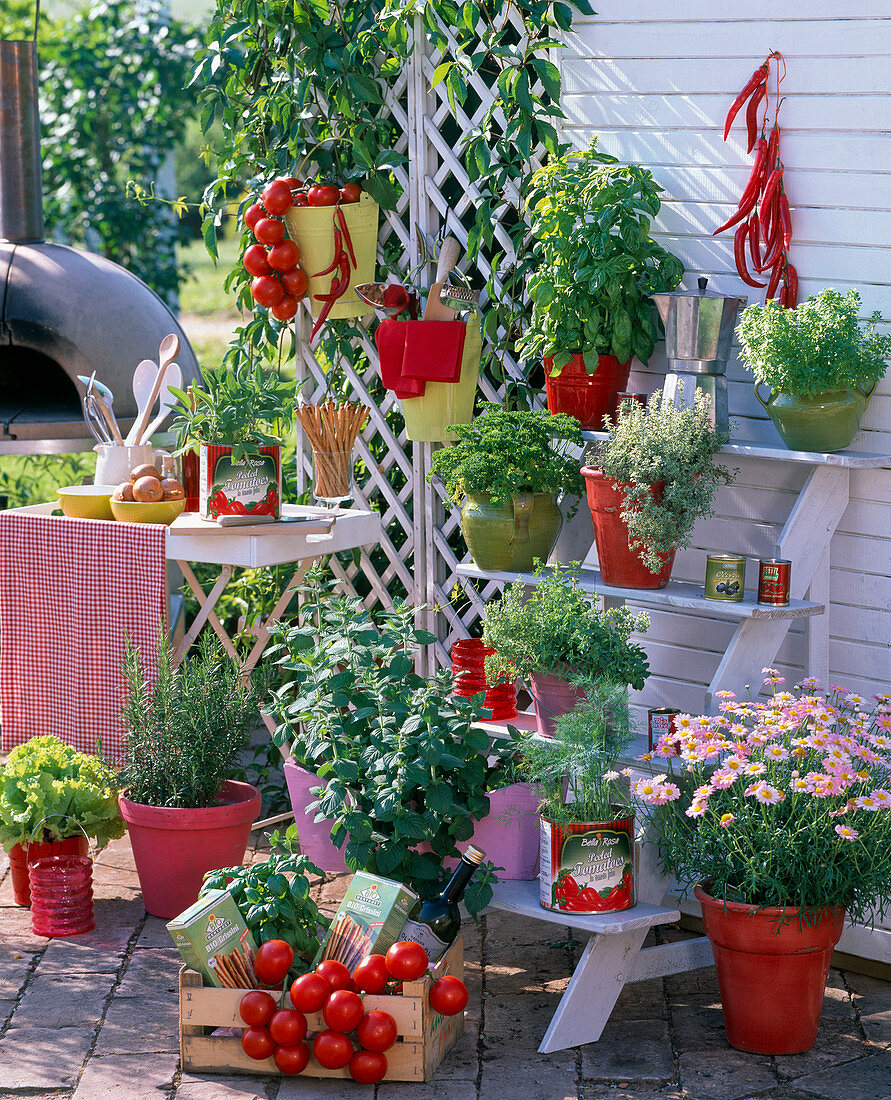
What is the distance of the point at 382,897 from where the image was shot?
106 inches

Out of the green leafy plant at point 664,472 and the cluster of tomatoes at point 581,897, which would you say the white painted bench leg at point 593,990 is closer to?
the cluster of tomatoes at point 581,897

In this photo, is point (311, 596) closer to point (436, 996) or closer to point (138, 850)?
point (138, 850)

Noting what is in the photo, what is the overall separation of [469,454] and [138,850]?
1250 millimetres

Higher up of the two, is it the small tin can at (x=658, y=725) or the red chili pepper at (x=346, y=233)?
the red chili pepper at (x=346, y=233)

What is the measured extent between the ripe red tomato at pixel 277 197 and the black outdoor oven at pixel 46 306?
3.28 feet

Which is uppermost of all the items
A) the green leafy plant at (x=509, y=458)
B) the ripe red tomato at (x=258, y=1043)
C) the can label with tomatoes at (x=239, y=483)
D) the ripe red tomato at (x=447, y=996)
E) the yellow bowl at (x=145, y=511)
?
the green leafy plant at (x=509, y=458)

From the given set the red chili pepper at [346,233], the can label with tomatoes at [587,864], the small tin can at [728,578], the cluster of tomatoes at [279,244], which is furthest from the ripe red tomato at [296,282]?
the can label with tomatoes at [587,864]

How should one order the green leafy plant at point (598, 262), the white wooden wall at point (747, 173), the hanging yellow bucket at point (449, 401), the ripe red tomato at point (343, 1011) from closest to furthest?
the ripe red tomato at point (343, 1011), the white wooden wall at point (747, 173), the green leafy plant at point (598, 262), the hanging yellow bucket at point (449, 401)

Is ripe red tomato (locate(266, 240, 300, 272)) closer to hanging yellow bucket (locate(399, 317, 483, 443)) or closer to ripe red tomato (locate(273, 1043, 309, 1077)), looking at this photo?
hanging yellow bucket (locate(399, 317, 483, 443))

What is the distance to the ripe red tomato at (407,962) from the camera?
2584 mm

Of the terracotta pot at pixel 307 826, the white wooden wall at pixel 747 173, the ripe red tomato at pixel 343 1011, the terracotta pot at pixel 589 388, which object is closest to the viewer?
the ripe red tomato at pixel 343 1011

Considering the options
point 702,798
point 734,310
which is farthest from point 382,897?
point 734,310

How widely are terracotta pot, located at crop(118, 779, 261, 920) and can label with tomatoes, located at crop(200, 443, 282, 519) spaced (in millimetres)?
722

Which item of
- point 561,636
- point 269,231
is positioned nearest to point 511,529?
point 561,636
